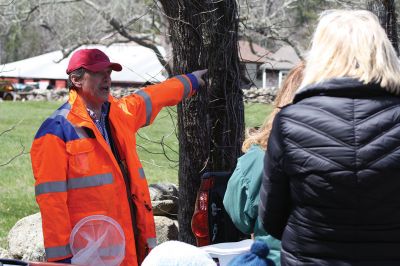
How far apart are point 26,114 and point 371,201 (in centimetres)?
2774

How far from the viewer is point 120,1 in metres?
27.4

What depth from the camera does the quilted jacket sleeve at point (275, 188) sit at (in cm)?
243

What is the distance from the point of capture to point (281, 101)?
2891 mm

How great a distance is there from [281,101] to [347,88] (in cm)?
54

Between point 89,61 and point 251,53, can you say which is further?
point 251,53

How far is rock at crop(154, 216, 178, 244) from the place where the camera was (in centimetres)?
634

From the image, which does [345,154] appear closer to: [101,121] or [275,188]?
[275,188]

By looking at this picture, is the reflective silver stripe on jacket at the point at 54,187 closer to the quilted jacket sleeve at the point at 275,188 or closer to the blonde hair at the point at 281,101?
the blonde hair at the point at 281,101

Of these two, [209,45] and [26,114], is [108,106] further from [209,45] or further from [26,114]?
[26,114]

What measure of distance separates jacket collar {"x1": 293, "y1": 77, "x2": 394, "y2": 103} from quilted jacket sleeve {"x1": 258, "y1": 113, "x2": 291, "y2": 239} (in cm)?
19

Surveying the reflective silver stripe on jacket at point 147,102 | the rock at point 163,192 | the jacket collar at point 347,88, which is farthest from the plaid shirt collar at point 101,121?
the rock at point 163,192

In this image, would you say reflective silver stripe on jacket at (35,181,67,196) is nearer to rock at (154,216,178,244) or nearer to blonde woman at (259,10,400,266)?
blonde woman at (259,10,400,266)

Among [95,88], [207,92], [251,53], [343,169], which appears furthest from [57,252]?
[251,53]

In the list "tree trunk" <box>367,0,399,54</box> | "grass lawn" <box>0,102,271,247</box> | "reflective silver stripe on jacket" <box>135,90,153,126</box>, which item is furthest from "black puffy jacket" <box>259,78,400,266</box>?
"tree trunk" <box>367,0,399,54</box>
